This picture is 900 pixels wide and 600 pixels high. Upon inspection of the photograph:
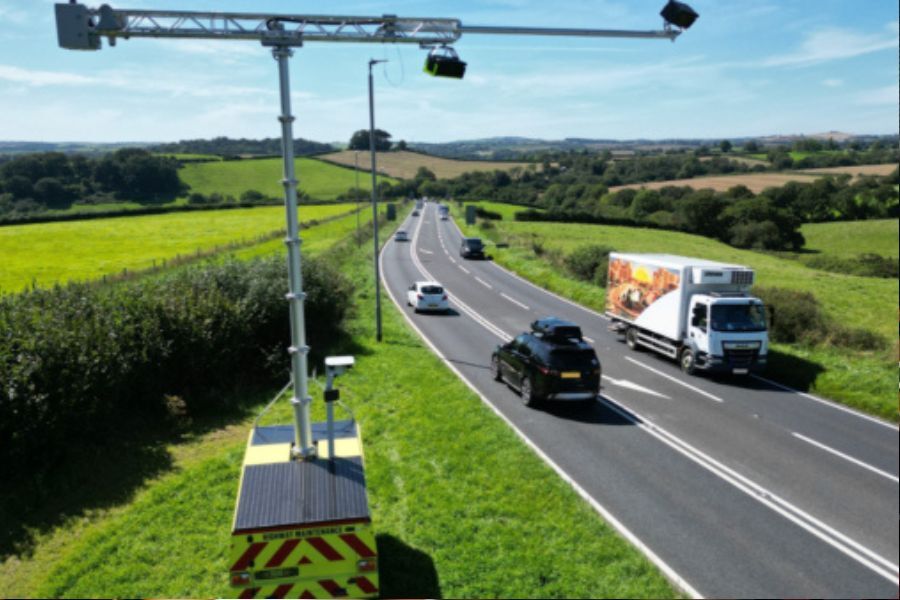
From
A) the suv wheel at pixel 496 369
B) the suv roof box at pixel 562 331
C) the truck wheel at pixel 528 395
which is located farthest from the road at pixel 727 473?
the suv roof box at pixel 562 331

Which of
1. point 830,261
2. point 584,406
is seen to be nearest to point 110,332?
point 584,406

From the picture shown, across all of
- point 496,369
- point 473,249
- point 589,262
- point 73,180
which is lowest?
point 496,369

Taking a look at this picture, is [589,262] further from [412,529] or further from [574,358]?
[412,529]

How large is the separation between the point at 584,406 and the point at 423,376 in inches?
183

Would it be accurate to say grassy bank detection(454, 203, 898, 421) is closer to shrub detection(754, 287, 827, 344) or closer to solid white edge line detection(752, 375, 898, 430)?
solid white edge line detection(752, 375, 898, 430)

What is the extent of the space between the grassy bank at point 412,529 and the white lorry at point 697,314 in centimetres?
825

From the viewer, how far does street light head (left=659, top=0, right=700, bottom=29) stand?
7531 millimetres

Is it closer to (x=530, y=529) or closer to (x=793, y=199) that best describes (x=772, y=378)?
(x=530, y=529)

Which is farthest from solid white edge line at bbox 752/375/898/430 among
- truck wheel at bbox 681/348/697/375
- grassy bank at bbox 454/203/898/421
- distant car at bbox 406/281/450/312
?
distant car at bbox 406/281/450/312

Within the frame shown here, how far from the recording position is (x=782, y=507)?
9.49 m

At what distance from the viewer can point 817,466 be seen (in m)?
11.3

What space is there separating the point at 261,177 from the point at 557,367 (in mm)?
71862

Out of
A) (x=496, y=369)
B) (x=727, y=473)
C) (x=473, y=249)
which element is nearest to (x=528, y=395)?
(x=496, y=369)

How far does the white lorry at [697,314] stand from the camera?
17281mm
